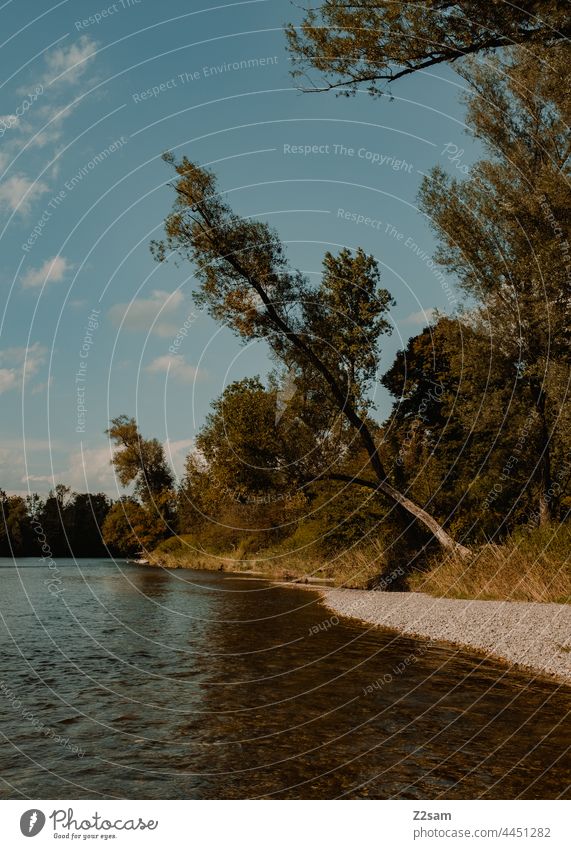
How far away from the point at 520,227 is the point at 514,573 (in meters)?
12.1

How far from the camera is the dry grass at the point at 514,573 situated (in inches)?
866

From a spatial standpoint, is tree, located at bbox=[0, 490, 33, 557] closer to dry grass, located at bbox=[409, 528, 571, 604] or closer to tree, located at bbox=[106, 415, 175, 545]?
tree, located at bbox=[106, 415, 175, 545]

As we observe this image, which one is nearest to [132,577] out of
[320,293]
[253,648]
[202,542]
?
[202,542]

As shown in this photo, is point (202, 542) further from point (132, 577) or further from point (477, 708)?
point (477, 708)

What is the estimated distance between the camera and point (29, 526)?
399ft

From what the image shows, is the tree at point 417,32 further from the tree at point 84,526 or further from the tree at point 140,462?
the tree at point 84,526

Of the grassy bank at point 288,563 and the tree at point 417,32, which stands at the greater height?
the tree at point 417,32

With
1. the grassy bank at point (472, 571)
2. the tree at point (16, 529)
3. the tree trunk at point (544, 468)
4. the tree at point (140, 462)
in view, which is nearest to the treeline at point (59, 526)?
the tree at point (16, 529)

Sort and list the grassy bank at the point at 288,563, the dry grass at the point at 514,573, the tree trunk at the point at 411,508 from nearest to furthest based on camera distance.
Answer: the dry grass at the point at 514,573
the tree trunk at the point at 411,508
the grassy bank at the point at 288,563

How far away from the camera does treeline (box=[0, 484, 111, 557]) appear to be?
11606 cm
